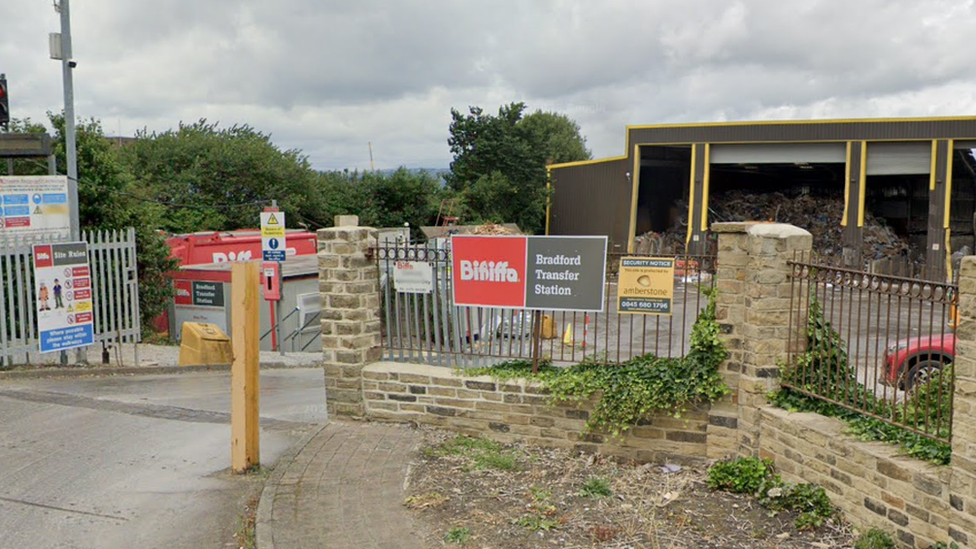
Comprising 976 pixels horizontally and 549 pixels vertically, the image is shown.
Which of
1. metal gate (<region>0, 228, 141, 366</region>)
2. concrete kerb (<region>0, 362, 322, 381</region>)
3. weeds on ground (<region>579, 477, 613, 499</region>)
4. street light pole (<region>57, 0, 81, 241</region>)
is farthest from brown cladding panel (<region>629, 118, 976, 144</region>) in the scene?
weeds on ground (<region>579, 477, 613, 499</region>)

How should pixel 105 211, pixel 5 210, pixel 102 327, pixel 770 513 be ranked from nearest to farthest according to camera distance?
pixel 770 513 → pixel 5 210 → pixel 102 327 → pixel 105 211

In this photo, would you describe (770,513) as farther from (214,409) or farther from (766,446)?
(214,409)

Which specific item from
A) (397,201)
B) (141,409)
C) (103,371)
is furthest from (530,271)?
(397,201)

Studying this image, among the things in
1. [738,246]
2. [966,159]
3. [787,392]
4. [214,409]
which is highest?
[966,159]

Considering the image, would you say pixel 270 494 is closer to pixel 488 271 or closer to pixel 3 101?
pixel 488 271

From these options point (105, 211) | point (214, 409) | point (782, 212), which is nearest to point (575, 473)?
point (214, 409)

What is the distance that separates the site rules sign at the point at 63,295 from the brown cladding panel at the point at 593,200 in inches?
1053

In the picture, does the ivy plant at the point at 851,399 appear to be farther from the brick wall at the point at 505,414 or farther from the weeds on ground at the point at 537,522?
the weeds on ground at the point at 537,522

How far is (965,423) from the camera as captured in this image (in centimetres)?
576

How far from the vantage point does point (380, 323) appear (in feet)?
32.8

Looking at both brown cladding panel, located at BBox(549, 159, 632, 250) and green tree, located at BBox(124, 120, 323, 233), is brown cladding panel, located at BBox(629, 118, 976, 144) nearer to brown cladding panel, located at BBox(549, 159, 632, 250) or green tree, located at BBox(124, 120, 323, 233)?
brown cladding panel, located at BBox(549, 159, 632, 250)

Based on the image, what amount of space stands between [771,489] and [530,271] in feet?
10.5

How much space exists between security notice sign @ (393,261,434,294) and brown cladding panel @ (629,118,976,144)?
28257mm

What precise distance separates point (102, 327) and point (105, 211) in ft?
13.8
